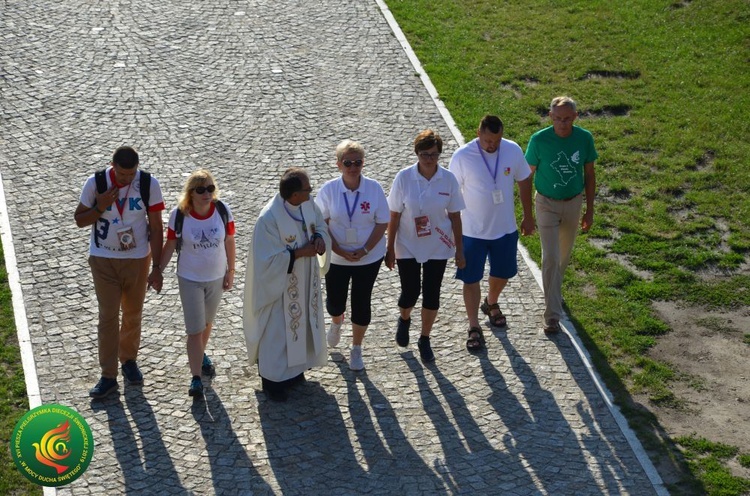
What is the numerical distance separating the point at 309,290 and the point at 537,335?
2.38m

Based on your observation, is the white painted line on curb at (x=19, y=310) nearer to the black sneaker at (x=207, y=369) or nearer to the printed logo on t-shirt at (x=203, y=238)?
the black sneaker at (x=207, y=369)

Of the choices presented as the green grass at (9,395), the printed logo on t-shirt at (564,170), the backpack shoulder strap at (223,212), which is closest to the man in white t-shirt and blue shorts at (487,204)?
the printed logo on t-shirt at (564,170)

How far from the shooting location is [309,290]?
9273mm

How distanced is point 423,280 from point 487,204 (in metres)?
0.87

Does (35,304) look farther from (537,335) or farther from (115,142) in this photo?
(537,335)

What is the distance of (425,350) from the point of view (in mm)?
10078

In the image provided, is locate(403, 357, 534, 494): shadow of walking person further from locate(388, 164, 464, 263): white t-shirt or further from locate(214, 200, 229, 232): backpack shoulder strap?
locate(214, 200, 229, 232): backpack shoulder strap

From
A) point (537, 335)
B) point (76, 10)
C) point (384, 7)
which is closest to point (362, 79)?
point (384, 7)

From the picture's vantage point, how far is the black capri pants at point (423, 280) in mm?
9852

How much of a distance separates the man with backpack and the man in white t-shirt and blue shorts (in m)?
2.68

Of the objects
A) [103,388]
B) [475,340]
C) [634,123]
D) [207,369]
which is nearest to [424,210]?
[475,340]

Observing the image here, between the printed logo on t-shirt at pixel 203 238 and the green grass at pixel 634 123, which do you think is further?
the green grass at pixel 634 123

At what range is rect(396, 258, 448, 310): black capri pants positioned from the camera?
9.85 metres

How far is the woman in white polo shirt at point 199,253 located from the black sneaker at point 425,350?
1.81 m
